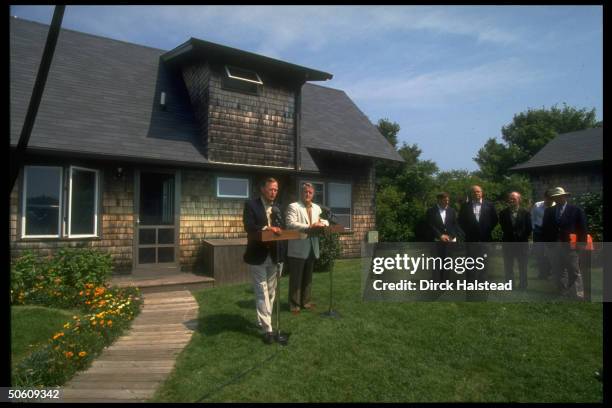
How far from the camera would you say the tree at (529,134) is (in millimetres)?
42344

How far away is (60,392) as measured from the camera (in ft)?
11.6

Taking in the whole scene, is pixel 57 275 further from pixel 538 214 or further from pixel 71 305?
pixel 538 214

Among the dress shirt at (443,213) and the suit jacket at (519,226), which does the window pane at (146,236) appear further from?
the suit jacket at (519,226)

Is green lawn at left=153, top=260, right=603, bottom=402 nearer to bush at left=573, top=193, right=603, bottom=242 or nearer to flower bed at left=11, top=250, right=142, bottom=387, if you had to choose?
flower bed at left=11, top=250, right=142, bottom=387

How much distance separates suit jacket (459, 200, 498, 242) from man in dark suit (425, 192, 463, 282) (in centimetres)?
15

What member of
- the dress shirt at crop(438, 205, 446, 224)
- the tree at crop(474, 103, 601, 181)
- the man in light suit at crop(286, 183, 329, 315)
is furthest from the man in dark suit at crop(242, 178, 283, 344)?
the tree at crop(474, 103, 601, 181)

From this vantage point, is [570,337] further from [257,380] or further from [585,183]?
[585,183]

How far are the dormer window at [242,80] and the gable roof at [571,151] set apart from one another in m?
13.6

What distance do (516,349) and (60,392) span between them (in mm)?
4716

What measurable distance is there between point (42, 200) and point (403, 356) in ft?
25.5

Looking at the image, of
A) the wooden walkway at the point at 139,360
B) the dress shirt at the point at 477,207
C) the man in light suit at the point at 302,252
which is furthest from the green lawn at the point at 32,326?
the dress shirt at the point at 477,207

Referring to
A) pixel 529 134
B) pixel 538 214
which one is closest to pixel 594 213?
pixel 538 214

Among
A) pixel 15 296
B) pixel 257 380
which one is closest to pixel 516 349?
pixel 257 380

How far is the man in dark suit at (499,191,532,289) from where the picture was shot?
6.58 metres
